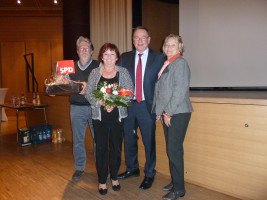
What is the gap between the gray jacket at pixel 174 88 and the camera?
2.07m

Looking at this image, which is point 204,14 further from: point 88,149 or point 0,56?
point 0,56

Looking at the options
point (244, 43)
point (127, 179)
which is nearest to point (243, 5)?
point (244, 43)

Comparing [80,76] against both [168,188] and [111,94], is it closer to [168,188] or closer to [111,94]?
[111,94]

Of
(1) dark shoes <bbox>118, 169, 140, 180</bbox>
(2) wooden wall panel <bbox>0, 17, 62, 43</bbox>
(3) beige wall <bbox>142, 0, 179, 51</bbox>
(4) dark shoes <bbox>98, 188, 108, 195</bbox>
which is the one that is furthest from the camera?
(2) wooden wall panel <bbox>0, 17, 62, 43</bbox>

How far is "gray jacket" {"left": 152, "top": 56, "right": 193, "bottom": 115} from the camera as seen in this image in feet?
6.79

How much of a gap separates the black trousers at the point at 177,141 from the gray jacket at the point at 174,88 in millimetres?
84

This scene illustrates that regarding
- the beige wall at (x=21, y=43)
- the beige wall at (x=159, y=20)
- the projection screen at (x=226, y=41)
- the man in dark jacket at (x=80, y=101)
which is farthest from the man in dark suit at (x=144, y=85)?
the beige wall at (x=21, y=43)

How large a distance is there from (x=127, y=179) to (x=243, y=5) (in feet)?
9.67

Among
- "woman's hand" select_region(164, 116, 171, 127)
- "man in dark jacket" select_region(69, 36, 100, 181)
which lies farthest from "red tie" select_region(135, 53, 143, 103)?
"man in dark jacket" select_region(69, 36, 100, 181)

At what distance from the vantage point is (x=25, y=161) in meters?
3.53

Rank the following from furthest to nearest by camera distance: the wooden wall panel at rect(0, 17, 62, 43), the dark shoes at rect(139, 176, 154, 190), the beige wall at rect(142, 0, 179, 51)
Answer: the wooden wall panel at rect(0, 17, 62, 43), the beige wall at rect(142, 0, 179, 51), the dark shoes at rect(139, 176, 154, 190)

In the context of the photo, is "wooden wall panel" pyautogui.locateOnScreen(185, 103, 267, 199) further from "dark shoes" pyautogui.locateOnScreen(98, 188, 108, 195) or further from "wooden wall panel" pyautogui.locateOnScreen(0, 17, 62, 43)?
"wooden wall panel" pyautogui.locateOnScreen(0, 17, 62, 43)

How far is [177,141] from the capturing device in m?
2.21

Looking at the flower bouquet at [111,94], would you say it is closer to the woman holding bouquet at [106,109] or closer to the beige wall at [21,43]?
the woman holding bouquet at [106,109]
